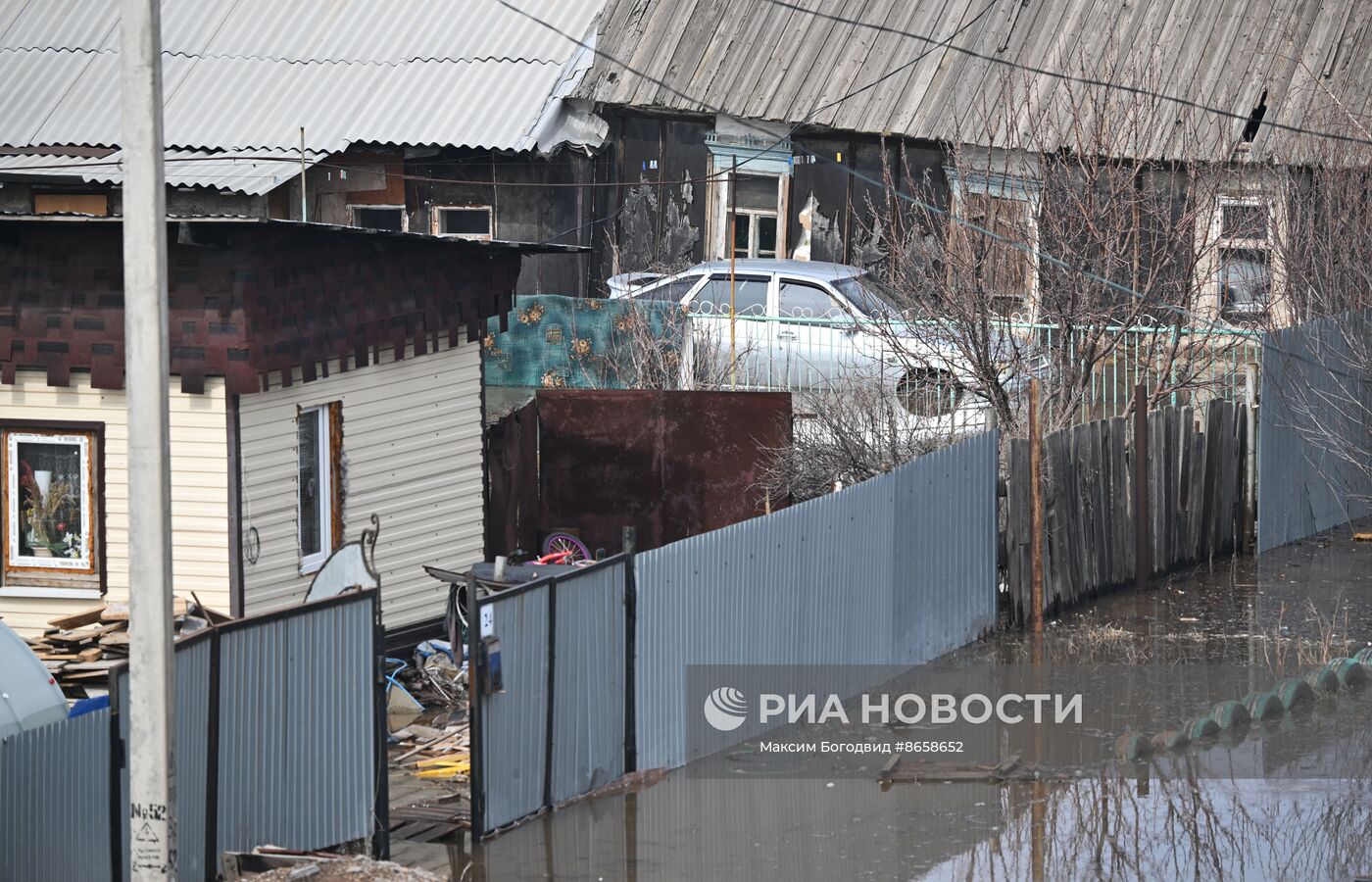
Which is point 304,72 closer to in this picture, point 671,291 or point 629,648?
point 671,291

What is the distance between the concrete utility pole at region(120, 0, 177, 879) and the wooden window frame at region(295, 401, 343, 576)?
5.50 metres

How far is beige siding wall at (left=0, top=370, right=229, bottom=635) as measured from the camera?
11234 mm

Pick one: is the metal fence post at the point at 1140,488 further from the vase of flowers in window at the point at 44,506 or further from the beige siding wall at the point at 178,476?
the vase of flowers in window at the point at 44,506

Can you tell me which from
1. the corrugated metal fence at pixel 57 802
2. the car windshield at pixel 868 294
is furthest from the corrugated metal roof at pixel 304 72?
the corrugated metal fence at pixel 57 802

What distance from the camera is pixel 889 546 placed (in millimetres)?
11805

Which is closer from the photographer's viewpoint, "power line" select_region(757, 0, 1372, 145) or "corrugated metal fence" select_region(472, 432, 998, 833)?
"corrugated metal fence" select_region(472, 432, 998, 833)

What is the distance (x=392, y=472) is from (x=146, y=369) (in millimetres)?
6351

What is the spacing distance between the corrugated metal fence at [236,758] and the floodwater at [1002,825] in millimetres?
712

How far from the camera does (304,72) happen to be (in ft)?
77.3

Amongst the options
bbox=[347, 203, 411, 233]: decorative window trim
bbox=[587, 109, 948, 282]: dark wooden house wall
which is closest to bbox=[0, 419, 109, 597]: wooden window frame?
bbox=[347, 203, 411, 233]: decorative window trim

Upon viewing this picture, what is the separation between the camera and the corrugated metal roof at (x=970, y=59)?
21375 mm

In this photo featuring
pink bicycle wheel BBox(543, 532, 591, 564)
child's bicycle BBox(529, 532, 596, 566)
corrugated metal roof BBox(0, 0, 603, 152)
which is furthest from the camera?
corrugated metal roof BBox(0, 0, 603, 152)

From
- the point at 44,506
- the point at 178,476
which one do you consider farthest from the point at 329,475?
the point at 44,506

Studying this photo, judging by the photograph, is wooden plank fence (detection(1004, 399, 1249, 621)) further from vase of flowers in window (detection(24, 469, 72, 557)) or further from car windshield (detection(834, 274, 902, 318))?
vase of flowers in window (detection(24, 469, 72, 557))
